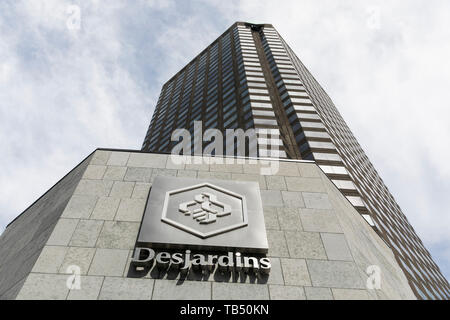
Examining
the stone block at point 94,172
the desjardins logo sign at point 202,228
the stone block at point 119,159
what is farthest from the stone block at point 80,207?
the stone block at point 119,159

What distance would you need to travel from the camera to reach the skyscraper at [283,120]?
44719 mm

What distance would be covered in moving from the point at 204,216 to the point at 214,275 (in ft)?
6.82

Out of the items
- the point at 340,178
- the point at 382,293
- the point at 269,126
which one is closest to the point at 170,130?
the point at 269,126

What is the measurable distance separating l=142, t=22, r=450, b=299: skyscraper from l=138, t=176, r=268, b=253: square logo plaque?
3086 centimetres

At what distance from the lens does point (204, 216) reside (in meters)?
11.3

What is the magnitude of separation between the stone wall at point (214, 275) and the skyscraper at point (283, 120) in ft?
95.8

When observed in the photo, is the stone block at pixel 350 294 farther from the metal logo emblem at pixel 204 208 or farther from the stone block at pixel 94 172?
the stone block at pixel 94 172

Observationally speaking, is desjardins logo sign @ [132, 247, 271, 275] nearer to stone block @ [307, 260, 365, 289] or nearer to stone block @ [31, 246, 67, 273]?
stone block @ [307, 260, 365, 289]
